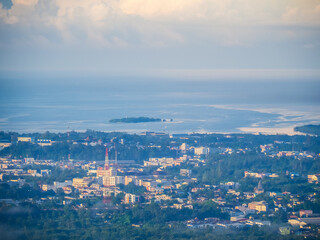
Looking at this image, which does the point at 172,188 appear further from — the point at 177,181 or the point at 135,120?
the point at 135,120

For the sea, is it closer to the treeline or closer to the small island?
the small island

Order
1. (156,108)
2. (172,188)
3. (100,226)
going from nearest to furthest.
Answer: (100,226) < (172,188) < (156,108)

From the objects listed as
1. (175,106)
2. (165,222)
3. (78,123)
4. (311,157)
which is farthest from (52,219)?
(175,106)

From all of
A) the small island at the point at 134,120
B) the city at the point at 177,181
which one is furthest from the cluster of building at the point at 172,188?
the small island at the point at 134,120

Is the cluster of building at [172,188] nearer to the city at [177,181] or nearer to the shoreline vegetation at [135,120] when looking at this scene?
the city at [177,181]

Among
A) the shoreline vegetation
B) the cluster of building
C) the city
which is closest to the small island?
the shoreline vegetation

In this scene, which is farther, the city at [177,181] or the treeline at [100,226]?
the city at [177,181]

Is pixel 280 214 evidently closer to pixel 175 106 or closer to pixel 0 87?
pixel 0 87

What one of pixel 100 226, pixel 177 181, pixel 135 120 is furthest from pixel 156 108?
pixel 100 226
